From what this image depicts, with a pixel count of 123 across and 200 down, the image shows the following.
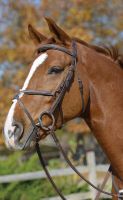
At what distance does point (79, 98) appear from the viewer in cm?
320

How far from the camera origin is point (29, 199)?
7531 millimetres

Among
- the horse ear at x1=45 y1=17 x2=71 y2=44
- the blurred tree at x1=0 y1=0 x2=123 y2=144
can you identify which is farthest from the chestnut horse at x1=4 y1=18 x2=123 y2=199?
the blurred tree at x1=0 y1=0 x2=123 y2=144

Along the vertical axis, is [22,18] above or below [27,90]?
above

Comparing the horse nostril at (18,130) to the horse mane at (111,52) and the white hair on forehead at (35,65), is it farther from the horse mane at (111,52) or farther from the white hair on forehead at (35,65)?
the horse mane at (111,52)

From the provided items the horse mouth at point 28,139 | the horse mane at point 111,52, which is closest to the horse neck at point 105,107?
the horse mane at point 111,52

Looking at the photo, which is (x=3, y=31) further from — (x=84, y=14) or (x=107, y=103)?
(x=107, y=103)

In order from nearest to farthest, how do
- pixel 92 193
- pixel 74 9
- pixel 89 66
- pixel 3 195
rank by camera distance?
pixel 89 66 < pixel 3 195 < pixel 92 193 < pixel 74 9

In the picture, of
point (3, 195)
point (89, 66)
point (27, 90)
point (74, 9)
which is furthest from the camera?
point (74, 9)

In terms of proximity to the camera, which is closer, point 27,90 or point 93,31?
point 27,90

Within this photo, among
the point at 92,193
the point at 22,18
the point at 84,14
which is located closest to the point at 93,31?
the point at 84,14

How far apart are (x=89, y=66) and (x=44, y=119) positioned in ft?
1.83

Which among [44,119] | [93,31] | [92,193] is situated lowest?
[92,193]

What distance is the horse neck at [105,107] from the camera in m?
3.22

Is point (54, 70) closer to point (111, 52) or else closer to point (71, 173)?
point (111, 52)
